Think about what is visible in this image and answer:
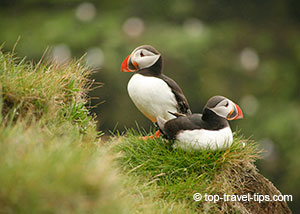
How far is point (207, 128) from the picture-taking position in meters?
3.22

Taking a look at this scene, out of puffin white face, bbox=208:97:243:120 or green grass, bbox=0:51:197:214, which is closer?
green grass, bbox=0:51:197:214

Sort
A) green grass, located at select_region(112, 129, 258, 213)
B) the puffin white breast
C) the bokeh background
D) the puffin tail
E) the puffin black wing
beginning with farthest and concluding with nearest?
the bokeh background
the puffin black wing
the puffin white breast
the puffin tail
green grass, located at select_region(112, 129, 258, 213)

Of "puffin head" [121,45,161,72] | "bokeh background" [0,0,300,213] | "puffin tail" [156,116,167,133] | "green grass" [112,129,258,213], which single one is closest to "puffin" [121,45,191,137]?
"puffin head" [121,45,161,72]

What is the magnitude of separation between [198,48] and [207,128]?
5767 millimetres

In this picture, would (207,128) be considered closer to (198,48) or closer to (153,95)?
(153,95)

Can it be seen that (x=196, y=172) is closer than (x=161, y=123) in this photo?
Yes

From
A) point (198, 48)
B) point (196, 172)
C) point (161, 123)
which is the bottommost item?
point (196, 172)

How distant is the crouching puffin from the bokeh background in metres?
4.21

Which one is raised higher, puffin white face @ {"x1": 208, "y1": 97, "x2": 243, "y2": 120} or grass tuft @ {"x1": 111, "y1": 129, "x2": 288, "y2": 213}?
puffin white face @ {"x1": 208, "y1": 97, "x2": 243, "y2": 120}

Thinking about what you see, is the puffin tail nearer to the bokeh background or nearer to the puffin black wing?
the puffin black wing

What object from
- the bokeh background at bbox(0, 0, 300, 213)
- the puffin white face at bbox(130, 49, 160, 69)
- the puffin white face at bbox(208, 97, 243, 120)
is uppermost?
the puffin white face at bbox(130, 49, 160, 69)

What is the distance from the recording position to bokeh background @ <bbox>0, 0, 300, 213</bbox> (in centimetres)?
815

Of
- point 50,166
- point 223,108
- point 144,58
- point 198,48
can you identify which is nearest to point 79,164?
point 50,166

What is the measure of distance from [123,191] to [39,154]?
2.18 feet
